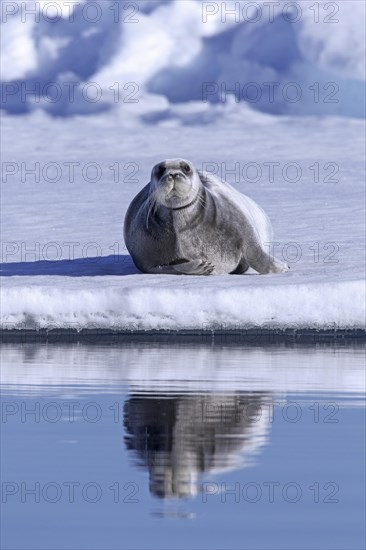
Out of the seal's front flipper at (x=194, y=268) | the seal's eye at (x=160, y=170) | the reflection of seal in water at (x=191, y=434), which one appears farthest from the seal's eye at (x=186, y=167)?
the reflection of seal in water at (x=191, y=434)

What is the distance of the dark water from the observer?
11.4ft

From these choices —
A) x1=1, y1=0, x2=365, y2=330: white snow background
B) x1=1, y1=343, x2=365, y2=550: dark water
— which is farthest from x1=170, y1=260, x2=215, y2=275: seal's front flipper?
x1=1, y1=343, x2=365, y2=550: dark water

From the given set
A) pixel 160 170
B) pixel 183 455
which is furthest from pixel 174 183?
Answer: pixel 183 455

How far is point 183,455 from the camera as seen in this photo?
429 centimetres

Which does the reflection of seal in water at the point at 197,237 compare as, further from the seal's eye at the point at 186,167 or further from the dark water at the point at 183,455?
the dark water at the point at 183,455

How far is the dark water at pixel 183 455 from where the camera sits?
137 inches

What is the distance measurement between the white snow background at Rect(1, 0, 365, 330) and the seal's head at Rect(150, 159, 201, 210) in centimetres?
52

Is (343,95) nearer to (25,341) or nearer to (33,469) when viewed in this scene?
(25,341)

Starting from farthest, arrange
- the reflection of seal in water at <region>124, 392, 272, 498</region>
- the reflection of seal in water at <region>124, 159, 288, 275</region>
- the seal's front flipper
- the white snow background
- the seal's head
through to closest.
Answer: the reflection of seal in water at <region>124, 159, 288, 275</region>
the seal's front flipper
the seal's head
the white snow background
the reflection of seal in water at <region>124, 392, 272, 498</region>

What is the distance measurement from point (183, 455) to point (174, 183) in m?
4.89

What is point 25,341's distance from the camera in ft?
26.6

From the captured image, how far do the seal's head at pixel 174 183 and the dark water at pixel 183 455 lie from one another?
2.29 meters

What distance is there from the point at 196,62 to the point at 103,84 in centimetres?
135

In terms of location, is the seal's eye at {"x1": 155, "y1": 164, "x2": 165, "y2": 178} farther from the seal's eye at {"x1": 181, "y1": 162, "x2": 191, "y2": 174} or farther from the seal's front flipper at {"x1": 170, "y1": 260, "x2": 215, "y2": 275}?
the seal's front flipper at {"x1": 170, "y1": 260, "x2": 215, "y2": 275}
